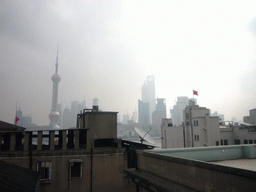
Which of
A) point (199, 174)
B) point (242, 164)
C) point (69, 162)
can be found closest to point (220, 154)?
point (242, 164)

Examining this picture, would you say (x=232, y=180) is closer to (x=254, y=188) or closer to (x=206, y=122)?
(x=254, y=188)

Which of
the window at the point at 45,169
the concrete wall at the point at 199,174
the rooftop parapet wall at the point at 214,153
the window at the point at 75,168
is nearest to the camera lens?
the concrete wall at the point at 199,174

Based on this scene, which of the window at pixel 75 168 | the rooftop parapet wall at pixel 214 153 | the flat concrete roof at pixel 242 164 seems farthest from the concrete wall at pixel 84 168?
the flat concrete roof at pixel 242 164

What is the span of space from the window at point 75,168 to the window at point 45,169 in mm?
1886

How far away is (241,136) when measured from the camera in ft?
150

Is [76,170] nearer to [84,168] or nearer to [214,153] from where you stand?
[84,168]

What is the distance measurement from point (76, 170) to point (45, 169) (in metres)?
2.81

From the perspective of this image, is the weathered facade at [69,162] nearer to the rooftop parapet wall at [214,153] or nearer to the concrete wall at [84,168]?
the concrete wall at [84,168]

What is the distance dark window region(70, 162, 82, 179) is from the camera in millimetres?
18656

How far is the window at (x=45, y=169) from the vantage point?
58.8 ft

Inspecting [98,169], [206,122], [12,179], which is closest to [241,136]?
[206,122]

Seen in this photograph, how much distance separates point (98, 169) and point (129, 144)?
4489 millimetres

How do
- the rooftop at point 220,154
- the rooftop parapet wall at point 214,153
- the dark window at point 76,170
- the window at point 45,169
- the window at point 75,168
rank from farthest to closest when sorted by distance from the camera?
the dark window at point 76,170, the window at point 75,168, the window at point 45,169, the rooftop parapet wall at point 214,153, the rooftop at point 220,154

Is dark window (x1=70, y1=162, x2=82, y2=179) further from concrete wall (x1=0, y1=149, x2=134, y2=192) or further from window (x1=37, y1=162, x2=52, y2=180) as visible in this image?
window (x1=37, y1=162, x2=52, y2=180)
